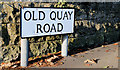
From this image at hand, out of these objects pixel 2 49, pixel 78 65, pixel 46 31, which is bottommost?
pixel 78 65

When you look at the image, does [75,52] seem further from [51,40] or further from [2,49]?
[2,49]

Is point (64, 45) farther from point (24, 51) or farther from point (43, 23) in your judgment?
point (24, 51)

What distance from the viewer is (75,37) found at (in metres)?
6.30

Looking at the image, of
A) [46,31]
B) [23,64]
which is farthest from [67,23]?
[23,64]

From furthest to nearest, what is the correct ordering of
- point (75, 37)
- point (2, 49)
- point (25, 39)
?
1. point (75, 37)
2. point (2, 49)
3. point (25, 39)

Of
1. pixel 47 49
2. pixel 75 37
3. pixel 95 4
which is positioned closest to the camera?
pixel 47 49

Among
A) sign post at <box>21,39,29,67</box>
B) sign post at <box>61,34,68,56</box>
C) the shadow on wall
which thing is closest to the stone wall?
the shadow on wall

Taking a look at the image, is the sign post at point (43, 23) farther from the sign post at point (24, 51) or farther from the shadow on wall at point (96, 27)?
the shadow on wall at point (96, 27)

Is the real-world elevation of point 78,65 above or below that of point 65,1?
below

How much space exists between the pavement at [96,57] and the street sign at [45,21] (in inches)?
30.9

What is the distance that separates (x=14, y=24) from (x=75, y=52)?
204 centimetres

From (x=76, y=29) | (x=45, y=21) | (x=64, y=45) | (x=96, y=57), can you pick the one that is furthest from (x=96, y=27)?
(x=45, y=21)

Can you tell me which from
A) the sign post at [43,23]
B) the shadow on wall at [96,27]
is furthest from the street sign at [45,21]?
the shadow on wall at [96,27]

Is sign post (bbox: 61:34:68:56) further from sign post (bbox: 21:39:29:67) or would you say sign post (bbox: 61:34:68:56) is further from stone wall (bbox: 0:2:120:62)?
sign post (bbox: 21:39:29:67)
